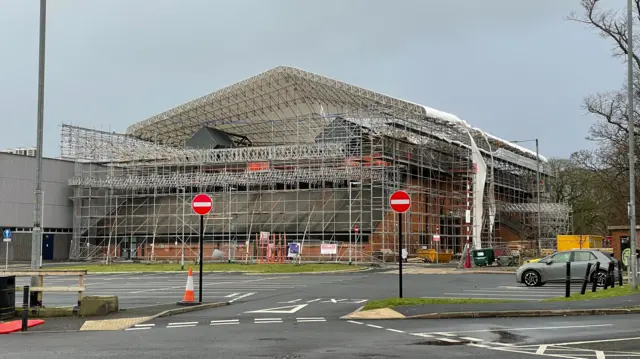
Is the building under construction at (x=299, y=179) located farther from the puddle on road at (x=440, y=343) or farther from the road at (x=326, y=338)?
the puddle on road at (x=440, y=343)

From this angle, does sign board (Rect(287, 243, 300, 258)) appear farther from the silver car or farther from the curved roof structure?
the silver car

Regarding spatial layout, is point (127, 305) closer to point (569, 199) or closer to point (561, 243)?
point (561, 243)

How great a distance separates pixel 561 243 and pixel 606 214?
23.2 m

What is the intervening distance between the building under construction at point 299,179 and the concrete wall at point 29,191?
1534 mm

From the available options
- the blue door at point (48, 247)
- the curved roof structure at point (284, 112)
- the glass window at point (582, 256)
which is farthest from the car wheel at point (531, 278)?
the blue door at point (48, 247)

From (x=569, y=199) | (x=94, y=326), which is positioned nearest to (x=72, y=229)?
(x=569, y=199)

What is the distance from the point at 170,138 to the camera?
76.4m

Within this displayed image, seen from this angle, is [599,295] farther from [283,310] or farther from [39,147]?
[39,147]

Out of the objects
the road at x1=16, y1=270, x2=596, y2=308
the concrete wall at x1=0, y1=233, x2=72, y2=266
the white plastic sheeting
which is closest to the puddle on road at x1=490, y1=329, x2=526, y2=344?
the road at x1=16, y1=270, x2=596, y2=308

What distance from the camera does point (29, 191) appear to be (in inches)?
2552

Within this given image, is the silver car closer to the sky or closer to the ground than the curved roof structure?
closer to the ground

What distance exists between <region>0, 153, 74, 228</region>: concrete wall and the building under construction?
5.03ft

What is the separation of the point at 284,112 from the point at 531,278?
1842 inches

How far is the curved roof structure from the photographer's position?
185 feet
